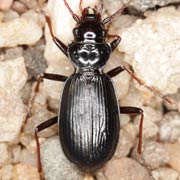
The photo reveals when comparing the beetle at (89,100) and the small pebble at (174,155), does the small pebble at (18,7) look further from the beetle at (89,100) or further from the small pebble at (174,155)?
the small pebble at (174,155)

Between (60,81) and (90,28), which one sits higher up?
(90,28)

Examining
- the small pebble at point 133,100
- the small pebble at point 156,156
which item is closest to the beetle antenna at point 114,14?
the small pebble at point 133,100

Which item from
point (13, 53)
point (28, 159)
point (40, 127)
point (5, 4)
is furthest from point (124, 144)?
point (5, 4)

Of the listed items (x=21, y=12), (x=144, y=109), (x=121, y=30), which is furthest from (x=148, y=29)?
(x=21, y=12)

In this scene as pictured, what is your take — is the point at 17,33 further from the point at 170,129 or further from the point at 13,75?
the point at 170,129

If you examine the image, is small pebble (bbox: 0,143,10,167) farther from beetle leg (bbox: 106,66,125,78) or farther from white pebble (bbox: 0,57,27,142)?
beetle leg (bbox: 106,66,125,78)

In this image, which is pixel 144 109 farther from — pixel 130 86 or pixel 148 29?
pixel 148 29

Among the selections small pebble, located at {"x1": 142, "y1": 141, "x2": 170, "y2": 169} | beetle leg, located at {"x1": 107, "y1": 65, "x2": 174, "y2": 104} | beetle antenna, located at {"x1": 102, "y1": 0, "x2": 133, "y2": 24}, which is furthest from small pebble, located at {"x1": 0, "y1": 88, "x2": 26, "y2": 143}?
small pebble, located at {"x1": 142, "y1": 141, "x2": 170, "y2": 169}
